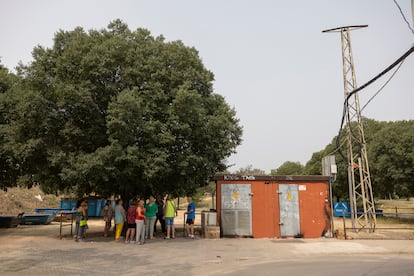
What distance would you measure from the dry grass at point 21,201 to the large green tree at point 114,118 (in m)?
22.0

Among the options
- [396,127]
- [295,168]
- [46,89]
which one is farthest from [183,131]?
[295,168]

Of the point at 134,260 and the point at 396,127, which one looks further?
the point at 396,127

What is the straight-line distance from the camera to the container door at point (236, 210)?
53.4 feet

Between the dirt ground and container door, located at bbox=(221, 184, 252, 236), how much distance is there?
0.63 meters

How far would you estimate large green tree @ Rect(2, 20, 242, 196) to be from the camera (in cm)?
1377

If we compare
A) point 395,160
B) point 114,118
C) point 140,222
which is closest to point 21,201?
point 140,222

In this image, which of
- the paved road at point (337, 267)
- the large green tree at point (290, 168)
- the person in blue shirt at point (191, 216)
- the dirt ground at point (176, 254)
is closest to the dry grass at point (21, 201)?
the dirt ground at point (176, 254)

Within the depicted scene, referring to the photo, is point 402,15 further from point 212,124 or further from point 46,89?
point 46,89

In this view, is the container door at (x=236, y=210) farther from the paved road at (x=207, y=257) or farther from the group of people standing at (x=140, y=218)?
the group of people standing at (x=140, y=218)

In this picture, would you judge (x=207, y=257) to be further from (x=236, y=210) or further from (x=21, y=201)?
(x=21, y=201)

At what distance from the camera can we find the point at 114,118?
1319 cm

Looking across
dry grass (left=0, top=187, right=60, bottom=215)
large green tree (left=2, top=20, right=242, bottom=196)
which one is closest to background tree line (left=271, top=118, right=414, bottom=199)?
large green tree (left=2, top=20, right=242, bottom=196)

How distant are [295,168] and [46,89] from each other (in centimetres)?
8397

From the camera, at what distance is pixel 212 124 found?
1559 cm
